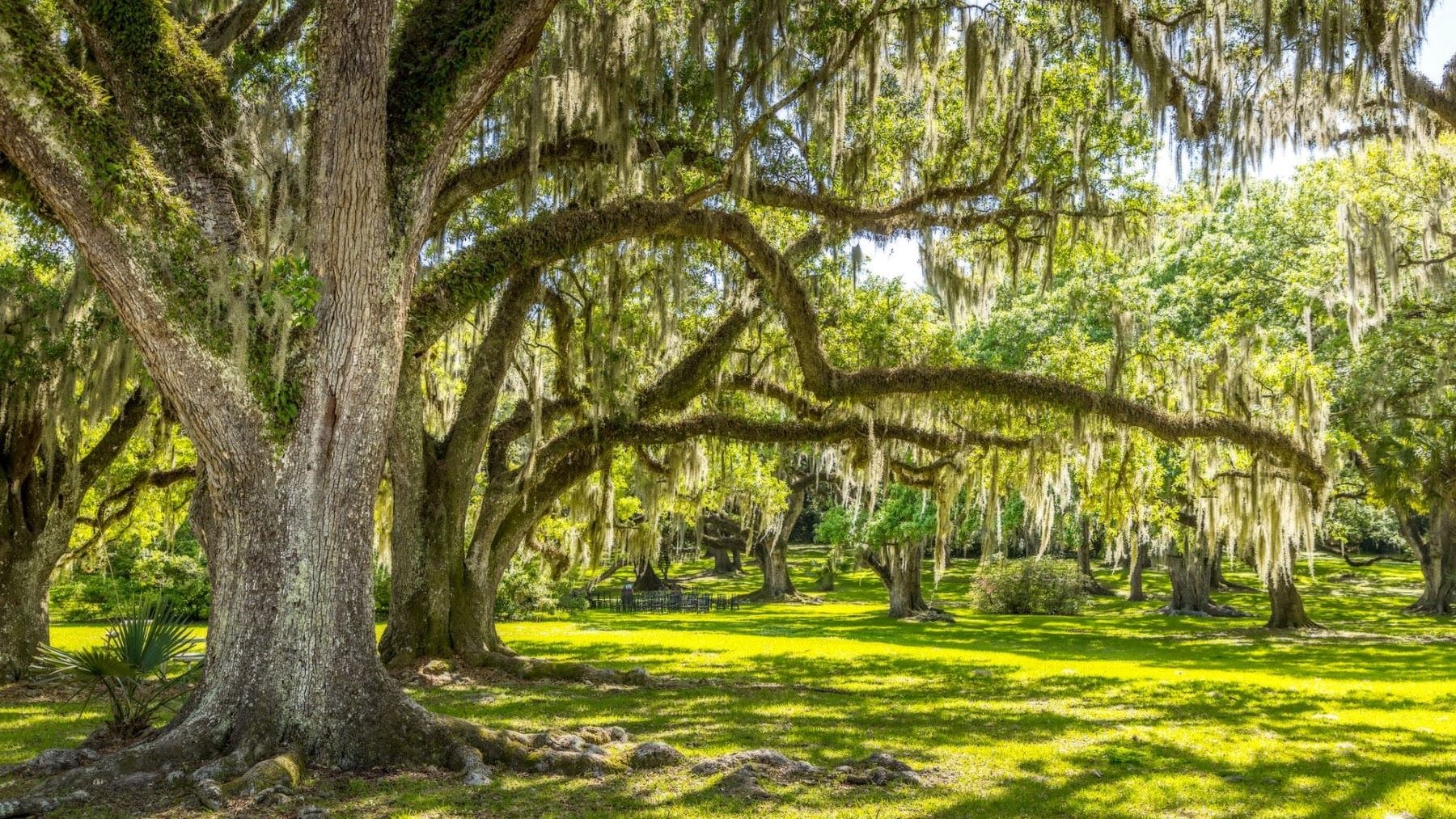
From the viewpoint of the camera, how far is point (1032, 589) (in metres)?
29.6

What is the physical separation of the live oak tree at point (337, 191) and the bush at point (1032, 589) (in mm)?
→ 20915

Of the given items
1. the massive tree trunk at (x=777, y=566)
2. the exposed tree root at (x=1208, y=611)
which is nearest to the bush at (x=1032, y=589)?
the exposed tree root at (x=1208, y=611)

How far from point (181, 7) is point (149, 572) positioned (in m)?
20.1

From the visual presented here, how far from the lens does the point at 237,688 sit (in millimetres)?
5953

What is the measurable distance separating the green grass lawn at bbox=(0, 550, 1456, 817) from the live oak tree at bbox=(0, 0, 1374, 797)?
959 mm

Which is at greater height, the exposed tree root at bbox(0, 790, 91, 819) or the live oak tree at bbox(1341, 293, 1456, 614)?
the live oak tree at bbox(1341, 293, 1456, 614)

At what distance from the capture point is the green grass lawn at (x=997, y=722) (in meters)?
5.52

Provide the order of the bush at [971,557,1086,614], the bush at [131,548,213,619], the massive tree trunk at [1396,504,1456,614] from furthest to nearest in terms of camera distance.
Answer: the bush at [971,557,1086,614] → the massive tree trunk at [1396,504,1456,614] → the bush at [131,548,213,619]

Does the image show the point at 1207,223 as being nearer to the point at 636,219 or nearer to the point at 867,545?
the point at 867,545

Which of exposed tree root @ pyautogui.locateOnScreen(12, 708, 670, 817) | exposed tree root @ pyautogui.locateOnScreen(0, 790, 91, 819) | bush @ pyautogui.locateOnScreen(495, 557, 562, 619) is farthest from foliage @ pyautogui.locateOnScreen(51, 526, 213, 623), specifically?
exposed tree root @ pyautogui.locateOnScreen(0, 790, 91, 819)

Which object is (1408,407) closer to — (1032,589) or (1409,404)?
(1409,404)

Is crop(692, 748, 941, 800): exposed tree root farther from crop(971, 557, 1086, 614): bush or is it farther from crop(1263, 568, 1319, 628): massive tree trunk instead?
crop(971, 557, 1086, 614): bush

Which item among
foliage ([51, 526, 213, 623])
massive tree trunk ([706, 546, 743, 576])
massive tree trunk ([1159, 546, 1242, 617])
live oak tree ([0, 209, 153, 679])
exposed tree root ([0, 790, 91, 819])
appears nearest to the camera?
exposed tree root ([0, 790, 91, 819])

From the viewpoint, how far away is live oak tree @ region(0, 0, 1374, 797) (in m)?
5.94
